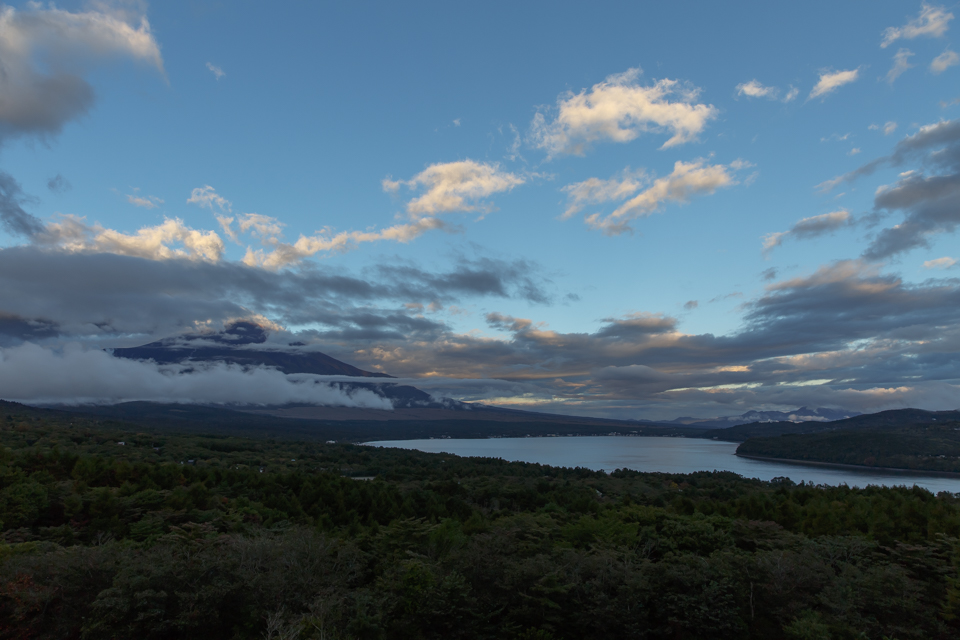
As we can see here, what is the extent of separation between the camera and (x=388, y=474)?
102250 mm

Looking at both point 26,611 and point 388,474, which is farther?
point 388,474

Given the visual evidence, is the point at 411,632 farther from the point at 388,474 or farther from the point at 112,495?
the point at 388,474

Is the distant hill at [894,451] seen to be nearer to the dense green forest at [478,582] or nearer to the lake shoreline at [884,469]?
the lake shoreline at [884,469]

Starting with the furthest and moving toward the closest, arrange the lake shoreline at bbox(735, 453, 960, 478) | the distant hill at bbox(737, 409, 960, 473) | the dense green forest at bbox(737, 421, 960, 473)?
the dense green forest at bbox(737, 421, 960, 473) → the distant hill at bbox(737, 409, 960, 473) → the lake shoreline at bbox(735, 453, 960, 478)

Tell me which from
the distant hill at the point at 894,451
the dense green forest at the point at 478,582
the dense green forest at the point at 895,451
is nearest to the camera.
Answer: the dense green forest at the point at 478,582

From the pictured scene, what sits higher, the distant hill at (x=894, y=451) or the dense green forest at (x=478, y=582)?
the dense green forest at (x=478, y=582)

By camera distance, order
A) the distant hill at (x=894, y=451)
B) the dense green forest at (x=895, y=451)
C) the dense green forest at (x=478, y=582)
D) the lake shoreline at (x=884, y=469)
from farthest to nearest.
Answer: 1. the dense green forest at (x=895, y=451)
2. the distant hill at (x=894, y=451)
3. the lake shoreline at (x=884, y=469)
4. the dense green forest at (x=478, y=582)

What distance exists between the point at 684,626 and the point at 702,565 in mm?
2830

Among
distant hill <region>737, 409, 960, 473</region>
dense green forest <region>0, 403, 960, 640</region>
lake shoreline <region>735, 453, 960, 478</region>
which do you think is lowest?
lake shoreline <region>735, 453, 960, 478</region>

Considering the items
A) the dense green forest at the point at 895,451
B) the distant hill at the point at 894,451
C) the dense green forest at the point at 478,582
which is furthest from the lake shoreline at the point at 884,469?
the dense green forest at the point at 478,582

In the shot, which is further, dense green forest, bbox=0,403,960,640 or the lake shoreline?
the lake shoreline

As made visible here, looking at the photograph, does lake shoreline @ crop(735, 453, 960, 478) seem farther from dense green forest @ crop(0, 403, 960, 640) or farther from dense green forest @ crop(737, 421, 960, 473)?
dense green forest @ crop(0, 403, 960, 640)

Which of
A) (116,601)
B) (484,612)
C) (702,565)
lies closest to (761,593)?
(702,565)

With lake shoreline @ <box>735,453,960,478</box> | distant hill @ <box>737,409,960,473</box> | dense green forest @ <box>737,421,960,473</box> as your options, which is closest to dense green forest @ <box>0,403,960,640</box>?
lake shoreline @ <box>735,453,960,478</box>
